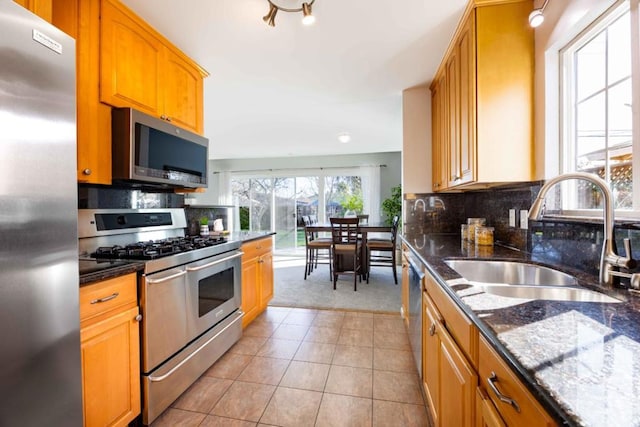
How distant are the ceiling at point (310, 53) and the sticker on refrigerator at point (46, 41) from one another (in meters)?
0.87

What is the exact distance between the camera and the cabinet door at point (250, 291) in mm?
2525

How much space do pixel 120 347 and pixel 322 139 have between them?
13.5 feet

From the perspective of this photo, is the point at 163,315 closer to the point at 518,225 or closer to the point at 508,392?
the point at 508,392

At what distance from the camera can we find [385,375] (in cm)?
193

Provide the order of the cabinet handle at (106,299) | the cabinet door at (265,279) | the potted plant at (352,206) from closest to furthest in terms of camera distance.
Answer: the cabinet handle at (106,299) → the cabinet door at (265,279) → the potted plant at (352,206)

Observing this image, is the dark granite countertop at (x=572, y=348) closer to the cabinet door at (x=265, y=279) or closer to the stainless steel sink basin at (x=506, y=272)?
the stainless steel sink basin at (x=506, y=272)

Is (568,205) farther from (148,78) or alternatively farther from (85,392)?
(148,78)

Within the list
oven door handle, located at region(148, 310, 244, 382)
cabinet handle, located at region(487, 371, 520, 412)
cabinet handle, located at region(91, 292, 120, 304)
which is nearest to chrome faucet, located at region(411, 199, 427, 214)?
oven door handle, located at region(148, 310, 244, 382)

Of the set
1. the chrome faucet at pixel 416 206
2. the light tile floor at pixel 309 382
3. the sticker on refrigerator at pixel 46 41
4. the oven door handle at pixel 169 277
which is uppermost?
the sticker on refrigerator at pixel 46 41

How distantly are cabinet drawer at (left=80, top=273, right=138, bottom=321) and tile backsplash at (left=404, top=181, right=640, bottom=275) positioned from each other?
81.0 inches

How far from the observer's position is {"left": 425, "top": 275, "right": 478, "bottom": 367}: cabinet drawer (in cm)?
85

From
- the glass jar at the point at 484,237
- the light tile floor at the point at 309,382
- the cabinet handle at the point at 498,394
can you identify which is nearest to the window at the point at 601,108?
the glass jar at the point at 484,237

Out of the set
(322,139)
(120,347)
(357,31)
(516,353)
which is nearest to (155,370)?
(120,347)

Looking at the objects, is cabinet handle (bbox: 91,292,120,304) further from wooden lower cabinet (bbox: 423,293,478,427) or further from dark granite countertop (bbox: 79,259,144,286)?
wooden lower cabinet (bbox: 423,293,478,427)
